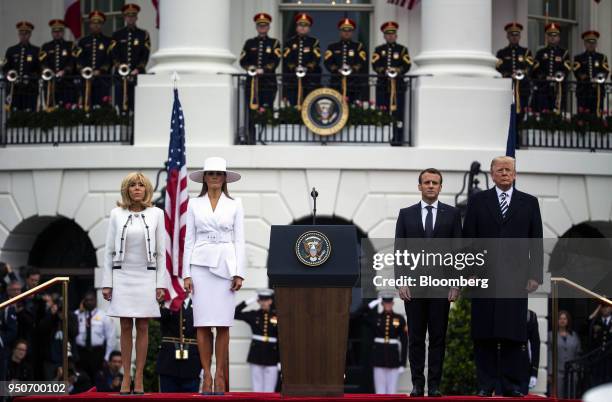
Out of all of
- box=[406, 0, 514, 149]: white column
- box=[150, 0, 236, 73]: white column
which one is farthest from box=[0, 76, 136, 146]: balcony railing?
box=[406, 0, 514, 149]: white column

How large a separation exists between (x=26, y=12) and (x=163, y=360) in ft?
40.0

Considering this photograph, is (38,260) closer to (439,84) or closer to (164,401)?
(439,84)

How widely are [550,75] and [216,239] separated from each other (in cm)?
1188

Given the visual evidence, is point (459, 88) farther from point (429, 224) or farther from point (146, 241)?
point (146, 241)

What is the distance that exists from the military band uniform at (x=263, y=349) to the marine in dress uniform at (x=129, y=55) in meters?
4.04

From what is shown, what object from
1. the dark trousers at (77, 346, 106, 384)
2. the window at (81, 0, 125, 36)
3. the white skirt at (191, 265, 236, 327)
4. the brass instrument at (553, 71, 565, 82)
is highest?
the window at (81, 0, 125, 36)

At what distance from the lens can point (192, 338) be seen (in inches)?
699

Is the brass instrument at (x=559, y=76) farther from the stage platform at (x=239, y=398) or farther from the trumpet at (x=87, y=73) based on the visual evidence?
the stage platform at (x=239, y=398)

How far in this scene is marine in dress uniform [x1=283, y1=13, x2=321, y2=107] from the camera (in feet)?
84.2

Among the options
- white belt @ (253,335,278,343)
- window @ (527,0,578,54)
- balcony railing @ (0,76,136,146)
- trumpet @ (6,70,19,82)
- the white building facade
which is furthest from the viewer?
window @ (527,0,578,54)

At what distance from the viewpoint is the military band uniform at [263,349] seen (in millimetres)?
24109

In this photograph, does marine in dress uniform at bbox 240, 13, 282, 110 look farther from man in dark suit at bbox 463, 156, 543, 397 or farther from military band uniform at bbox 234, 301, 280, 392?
man in dark suit at bbox 463, 156, 543, 397

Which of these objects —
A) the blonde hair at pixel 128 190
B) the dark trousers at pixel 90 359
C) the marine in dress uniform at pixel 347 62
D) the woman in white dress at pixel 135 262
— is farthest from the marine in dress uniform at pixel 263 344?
the blonde hair at pixel 128 190

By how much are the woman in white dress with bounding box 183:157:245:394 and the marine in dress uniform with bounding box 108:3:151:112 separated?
1046 cm
